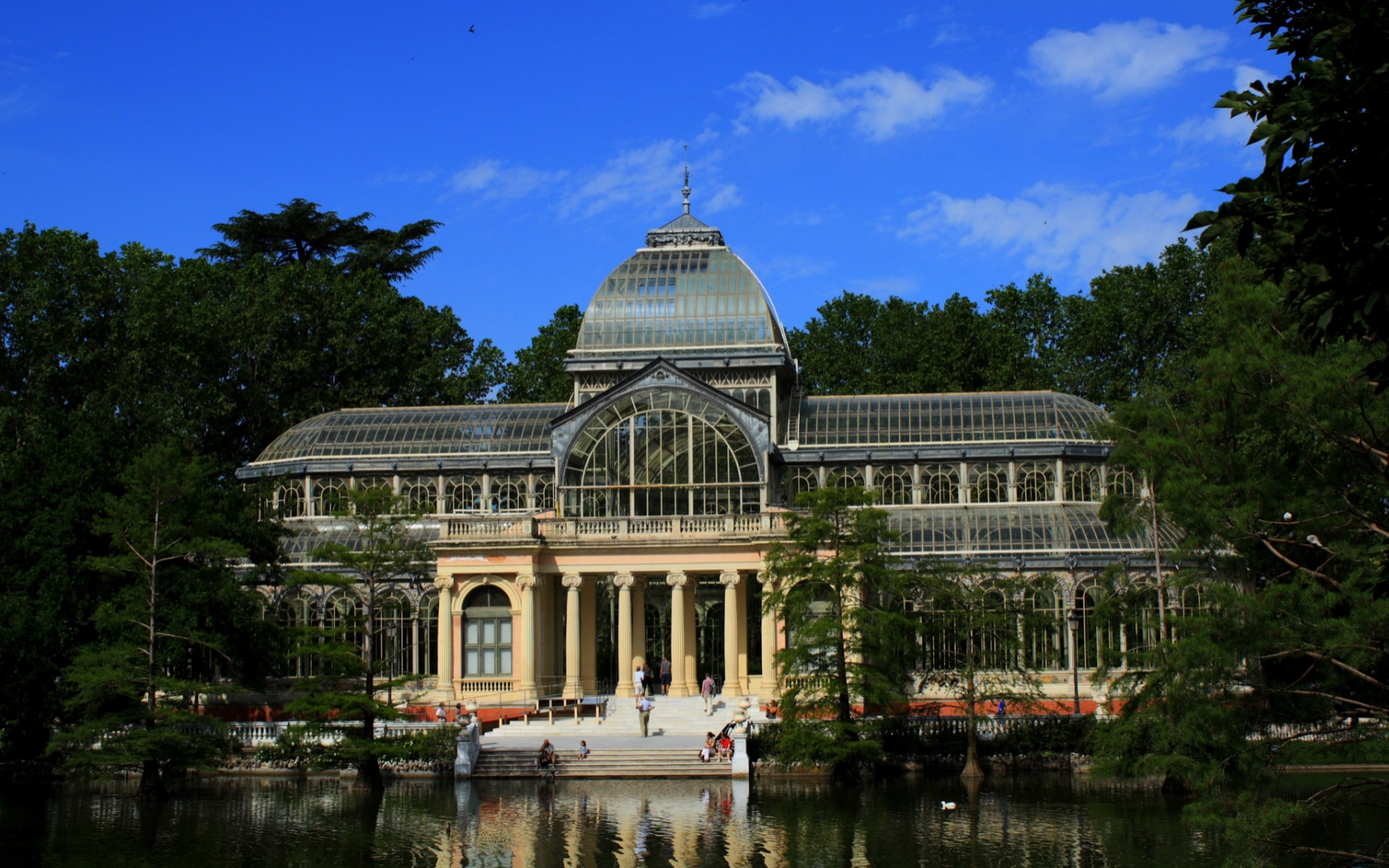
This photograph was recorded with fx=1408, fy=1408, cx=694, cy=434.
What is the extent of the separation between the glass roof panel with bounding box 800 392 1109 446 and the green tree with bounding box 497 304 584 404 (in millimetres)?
26383

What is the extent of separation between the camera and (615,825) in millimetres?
33531

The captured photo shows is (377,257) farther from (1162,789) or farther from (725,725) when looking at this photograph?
(1162,789)

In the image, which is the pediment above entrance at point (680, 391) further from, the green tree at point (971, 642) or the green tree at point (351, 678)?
the green tree at point (351, 678)

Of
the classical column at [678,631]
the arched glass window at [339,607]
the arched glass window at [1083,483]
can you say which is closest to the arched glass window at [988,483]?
the arched glass window at [1083,483]

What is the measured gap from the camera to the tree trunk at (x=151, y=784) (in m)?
39.8

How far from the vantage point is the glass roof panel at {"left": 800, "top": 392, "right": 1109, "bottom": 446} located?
5931cm

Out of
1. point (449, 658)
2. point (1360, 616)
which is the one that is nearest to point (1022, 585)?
point (449, 658)

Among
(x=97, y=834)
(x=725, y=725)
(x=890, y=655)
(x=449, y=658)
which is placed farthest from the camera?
(x=449, y=658)

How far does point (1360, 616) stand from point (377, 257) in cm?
7933

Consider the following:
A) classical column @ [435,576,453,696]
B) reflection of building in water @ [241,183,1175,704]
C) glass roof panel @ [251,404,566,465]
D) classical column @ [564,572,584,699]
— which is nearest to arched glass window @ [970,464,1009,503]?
reflection of building in water @ [241,183,1175,704]

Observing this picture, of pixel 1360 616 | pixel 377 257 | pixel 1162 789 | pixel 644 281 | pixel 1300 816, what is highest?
pixel 377 257

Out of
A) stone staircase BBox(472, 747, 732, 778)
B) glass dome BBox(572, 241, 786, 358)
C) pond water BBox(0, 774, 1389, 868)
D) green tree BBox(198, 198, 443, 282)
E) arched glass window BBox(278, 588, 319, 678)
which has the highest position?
green tree BBox(198, 198, 443, 282)

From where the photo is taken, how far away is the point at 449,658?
173 ft

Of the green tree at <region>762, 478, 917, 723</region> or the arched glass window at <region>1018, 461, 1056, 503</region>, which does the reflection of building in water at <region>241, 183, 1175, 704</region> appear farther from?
the green tree at <region>762, 478, 917, 723</region>
